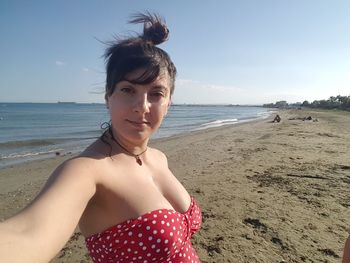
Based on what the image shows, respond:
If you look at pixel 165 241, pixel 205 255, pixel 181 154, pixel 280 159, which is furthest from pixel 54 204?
pixel 181 154

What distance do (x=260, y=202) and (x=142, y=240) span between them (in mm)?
4352

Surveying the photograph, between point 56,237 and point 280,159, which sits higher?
point 56,237

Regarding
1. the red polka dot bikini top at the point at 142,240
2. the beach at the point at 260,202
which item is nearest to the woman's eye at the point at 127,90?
the red polka dot bikini top at the point at 142,240

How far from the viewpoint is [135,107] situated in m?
1.63

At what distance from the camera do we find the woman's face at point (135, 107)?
1644 mm

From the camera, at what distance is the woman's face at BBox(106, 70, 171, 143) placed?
64.7 inches

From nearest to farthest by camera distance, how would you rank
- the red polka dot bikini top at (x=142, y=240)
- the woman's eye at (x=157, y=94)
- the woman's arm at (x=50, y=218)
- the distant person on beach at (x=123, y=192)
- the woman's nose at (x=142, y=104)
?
the woman's arm at (x=50, y=218)
the distant person on beach at (x=123, y=192)
the red polka dot bikini top at (x=142, y=240)
the woman's nose at (x=142, y=104)
the woman's eye at (x=157, y=94)

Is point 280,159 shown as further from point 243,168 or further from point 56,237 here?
point 56,237

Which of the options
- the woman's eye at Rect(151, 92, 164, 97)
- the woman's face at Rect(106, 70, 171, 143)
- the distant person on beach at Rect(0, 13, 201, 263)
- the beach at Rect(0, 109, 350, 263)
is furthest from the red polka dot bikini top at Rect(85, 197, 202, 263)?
the beach at Rect(0, 109, 350, 263)

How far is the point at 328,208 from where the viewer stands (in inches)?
196

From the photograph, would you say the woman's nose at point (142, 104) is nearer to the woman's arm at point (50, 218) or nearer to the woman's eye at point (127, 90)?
the woman's eye at point (127, 90)

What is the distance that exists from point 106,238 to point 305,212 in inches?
169

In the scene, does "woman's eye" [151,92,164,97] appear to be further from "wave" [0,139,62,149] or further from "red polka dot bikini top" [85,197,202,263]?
"wave" [0,139,62,149]

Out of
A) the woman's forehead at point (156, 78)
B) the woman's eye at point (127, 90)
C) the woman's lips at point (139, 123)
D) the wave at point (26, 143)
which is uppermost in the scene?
the woman's forehead at point (156, 78)
